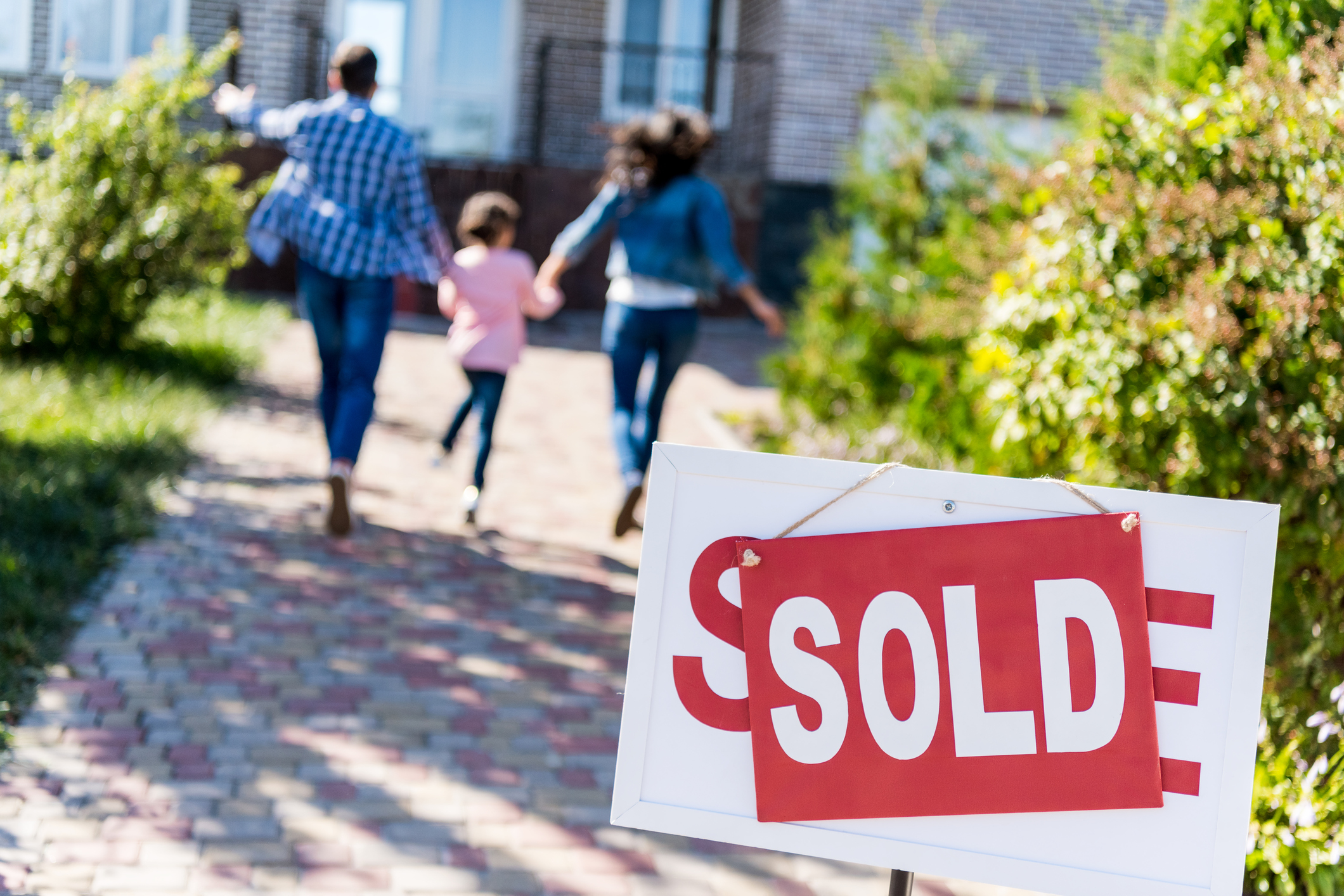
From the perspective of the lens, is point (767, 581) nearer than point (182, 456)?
Yes

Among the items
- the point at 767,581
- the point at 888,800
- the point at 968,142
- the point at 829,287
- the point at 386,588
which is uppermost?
the point at 968,142

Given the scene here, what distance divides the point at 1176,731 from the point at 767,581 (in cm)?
61

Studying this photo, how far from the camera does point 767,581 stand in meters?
1.91

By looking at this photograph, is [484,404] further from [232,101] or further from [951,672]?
[951,672]

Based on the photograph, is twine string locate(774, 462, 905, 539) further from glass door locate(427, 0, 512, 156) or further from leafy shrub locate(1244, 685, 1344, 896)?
glass door locate(427, 0, 512, 156)

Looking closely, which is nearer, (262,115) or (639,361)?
(262,115)

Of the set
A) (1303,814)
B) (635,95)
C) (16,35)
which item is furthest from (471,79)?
(1303,814)

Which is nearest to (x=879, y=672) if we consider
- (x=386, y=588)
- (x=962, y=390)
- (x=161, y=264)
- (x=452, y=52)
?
(x=386, y=588)

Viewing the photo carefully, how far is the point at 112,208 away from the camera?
7984 mm

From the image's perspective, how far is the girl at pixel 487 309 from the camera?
602cm

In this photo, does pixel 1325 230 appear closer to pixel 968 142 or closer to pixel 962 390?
pixel 962 390

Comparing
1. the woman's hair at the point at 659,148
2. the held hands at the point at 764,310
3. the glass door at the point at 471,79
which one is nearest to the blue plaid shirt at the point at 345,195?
the woman's hair at the point at 659,148

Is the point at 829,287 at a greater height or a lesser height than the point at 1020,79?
lesser

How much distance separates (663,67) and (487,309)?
37.4ft
